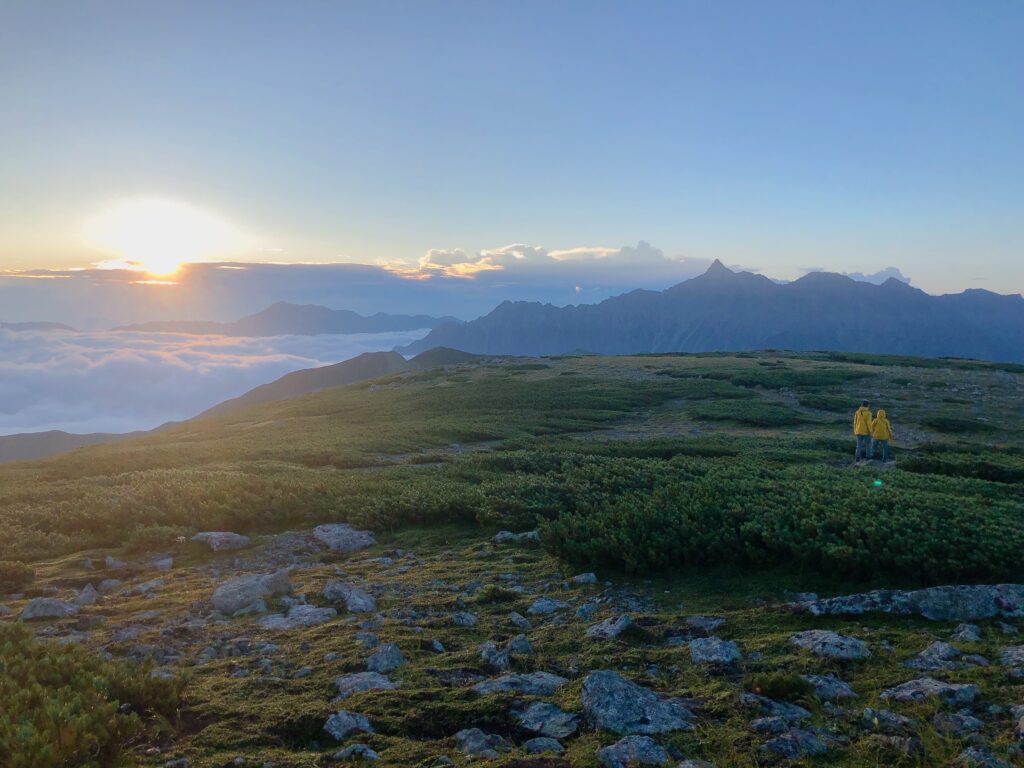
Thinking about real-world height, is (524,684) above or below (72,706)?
below

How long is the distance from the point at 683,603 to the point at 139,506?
13.6 metres

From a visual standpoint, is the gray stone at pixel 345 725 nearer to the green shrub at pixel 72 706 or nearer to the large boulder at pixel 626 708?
the green shrub at pixel 72 706

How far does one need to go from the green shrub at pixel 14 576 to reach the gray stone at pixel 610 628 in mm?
10603

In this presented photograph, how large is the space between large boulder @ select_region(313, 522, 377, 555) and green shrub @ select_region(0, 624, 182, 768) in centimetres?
744

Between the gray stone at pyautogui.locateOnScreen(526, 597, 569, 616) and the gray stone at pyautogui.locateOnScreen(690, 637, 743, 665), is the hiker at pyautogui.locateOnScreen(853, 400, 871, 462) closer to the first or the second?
the gray stone at pyautogui.locateOnScreen(526, 597, 569, 616)

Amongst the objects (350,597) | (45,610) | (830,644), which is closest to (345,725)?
(350,597)

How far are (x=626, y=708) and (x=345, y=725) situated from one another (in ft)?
9.59

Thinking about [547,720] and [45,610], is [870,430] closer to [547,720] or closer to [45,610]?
[547,720]

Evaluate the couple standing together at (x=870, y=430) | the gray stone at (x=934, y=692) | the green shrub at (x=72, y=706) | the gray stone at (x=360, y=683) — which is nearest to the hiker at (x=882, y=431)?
the couple standing together at (x=870, y=430)

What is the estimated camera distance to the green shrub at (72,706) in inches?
224

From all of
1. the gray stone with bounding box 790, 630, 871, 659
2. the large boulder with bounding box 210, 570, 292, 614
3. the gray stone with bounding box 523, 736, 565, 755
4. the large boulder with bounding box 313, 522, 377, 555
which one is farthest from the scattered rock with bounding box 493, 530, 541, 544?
the gray stone with bounding box 523, 736, 565, 755

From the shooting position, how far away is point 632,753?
19.7 feet

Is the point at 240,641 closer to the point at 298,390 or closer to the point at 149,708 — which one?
the point at 149,708

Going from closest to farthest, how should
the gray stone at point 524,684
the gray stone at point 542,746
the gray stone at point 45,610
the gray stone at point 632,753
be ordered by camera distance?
the gray stone at point 632,753, the gray stone at point 542,746, the gray stone at point 524,684, the gray stone at point 45,610
